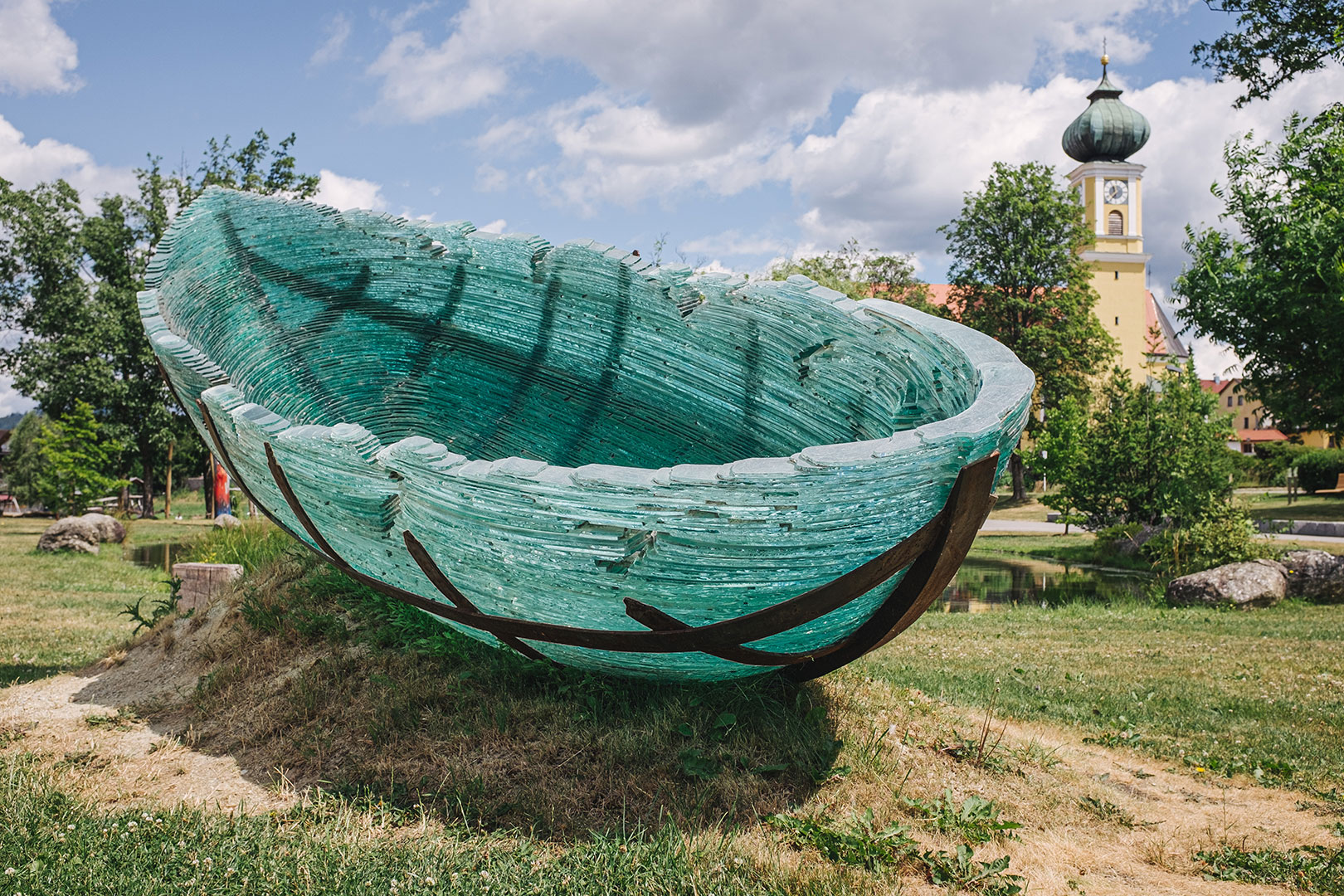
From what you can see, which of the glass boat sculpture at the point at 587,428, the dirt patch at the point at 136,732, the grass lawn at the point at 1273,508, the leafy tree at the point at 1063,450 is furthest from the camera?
the grass lawn at the point at 1273,508

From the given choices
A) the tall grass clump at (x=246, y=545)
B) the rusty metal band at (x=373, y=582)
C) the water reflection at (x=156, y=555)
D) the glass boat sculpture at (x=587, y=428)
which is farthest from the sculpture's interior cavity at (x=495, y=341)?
the water reflection at (x=156, y=555)

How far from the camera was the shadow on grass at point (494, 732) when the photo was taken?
9.95 feet

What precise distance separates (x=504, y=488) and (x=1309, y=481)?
3875 cm

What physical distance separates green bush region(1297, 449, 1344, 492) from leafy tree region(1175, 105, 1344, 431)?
20.0m

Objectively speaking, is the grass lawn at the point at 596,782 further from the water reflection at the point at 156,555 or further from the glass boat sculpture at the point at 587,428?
the water reflection at the point at 156,555

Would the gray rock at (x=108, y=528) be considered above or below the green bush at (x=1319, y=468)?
below

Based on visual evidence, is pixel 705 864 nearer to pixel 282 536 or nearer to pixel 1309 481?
pixel 282 536

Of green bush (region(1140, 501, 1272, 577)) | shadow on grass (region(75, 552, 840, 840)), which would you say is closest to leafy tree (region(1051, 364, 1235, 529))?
green bush (region(1140, 501, 1272, 577))

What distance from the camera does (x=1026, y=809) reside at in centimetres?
329

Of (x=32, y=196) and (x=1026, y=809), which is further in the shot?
(x=32, y=196)

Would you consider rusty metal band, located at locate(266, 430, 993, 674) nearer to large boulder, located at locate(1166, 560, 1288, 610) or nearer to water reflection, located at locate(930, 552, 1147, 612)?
water reflection, located at locate(930, 552, 1147, 612)

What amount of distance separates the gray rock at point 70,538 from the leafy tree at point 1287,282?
18.1 meters

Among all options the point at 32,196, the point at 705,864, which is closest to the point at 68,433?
the point at 32,196

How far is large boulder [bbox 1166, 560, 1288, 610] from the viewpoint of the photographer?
9.76 m
